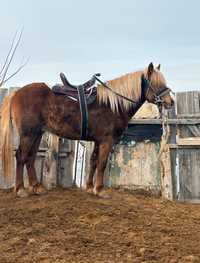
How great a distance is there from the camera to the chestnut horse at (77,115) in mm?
5949

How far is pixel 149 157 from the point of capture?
7395 mm

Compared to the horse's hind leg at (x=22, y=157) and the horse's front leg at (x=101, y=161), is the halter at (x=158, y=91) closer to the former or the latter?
the horse's front leg at (x=101, y=161)

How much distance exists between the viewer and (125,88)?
616cm

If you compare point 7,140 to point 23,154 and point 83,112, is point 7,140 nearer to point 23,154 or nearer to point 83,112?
point 23,154

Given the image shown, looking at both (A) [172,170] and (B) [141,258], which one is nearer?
(B) [141,258]

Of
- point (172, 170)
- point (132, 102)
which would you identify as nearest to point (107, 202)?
point (132, 102)

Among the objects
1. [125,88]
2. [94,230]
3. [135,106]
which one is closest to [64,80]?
[125,88]

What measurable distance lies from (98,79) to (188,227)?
2.87 meters

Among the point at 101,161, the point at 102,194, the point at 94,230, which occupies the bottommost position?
the point at 94,230

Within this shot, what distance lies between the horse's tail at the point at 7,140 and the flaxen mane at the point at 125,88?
61.1 inches

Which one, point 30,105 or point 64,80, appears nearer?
point 30,105

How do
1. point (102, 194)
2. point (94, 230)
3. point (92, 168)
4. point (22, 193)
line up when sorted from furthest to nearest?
point (92, 168)
point (22, 193)
point (102, 194)
point (94, 230)

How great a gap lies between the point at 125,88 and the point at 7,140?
2101 millimetres

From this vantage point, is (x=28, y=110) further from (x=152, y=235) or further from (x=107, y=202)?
(x=152, y=235)
